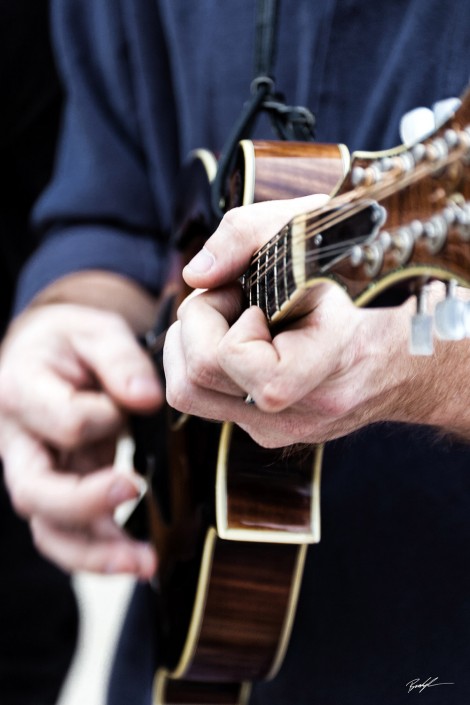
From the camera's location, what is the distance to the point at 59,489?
2.63 feet

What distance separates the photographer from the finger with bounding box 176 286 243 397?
0.44m

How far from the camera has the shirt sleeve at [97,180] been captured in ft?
3.15

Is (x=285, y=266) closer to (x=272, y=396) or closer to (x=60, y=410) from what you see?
(x=272, y=396)

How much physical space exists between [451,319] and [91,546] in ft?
1.94

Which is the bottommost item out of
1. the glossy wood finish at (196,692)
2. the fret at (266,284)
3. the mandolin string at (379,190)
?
the glossy wood finish at (196,692)

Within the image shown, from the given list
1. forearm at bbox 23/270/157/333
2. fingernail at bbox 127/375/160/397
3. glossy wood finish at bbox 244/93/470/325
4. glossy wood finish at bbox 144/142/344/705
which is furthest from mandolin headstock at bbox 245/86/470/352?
forearm at bbox 23/270/157/333

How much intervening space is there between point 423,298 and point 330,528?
0.81ft

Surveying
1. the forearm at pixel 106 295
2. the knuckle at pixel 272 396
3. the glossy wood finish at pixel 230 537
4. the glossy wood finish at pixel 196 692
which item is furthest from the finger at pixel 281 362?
the forearm at pixel 106 295

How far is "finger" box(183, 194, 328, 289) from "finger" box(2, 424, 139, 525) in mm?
373

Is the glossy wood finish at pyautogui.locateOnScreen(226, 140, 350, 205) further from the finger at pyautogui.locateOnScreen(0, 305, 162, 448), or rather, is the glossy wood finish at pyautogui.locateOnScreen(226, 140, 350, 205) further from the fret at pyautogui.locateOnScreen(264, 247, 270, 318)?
the finger at pyautogui.locateOnScreen(0, 305, 162, 448)

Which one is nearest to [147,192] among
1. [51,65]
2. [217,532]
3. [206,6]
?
[206,6]

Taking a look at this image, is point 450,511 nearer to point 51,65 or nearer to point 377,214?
point 377,214

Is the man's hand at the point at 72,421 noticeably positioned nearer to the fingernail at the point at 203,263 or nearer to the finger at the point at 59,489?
the finger at the point at 59,489

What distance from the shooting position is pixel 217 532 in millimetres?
581
